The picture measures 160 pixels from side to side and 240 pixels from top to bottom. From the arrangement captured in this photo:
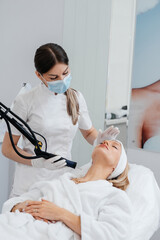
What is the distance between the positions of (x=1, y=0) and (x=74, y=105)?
5.71ft

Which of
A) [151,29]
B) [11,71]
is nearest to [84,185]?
[151,29]

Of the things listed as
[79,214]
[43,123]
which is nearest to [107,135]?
[43,123]

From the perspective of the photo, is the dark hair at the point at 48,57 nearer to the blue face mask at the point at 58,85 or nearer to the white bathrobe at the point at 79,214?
the blue face mask at the point at 58,85

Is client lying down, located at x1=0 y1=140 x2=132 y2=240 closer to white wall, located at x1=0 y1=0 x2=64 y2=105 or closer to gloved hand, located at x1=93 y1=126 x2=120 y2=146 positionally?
gloved hand, located at x1=93 y1=126 x2=120 y2=146

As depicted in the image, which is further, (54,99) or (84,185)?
(54,99)

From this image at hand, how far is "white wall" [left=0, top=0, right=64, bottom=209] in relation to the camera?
2516 mm

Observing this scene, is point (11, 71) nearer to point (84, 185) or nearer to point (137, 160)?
point (137, 160)

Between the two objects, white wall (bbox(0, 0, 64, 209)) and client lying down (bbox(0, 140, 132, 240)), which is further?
white wall (bbox(0, 0, 64, 209))

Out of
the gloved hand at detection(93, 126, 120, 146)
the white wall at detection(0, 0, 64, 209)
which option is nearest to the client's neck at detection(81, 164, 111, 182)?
the gloved hand at detection(93, 126, 120, 146)

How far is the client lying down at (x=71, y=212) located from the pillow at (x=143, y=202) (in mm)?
129

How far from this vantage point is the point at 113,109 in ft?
6.98

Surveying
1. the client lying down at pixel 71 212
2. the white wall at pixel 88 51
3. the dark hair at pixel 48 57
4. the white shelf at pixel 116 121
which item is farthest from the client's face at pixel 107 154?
the white wall at pixel 88 51

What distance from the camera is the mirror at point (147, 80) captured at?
1.93m

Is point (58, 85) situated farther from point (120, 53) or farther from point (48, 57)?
point (120, 53)
